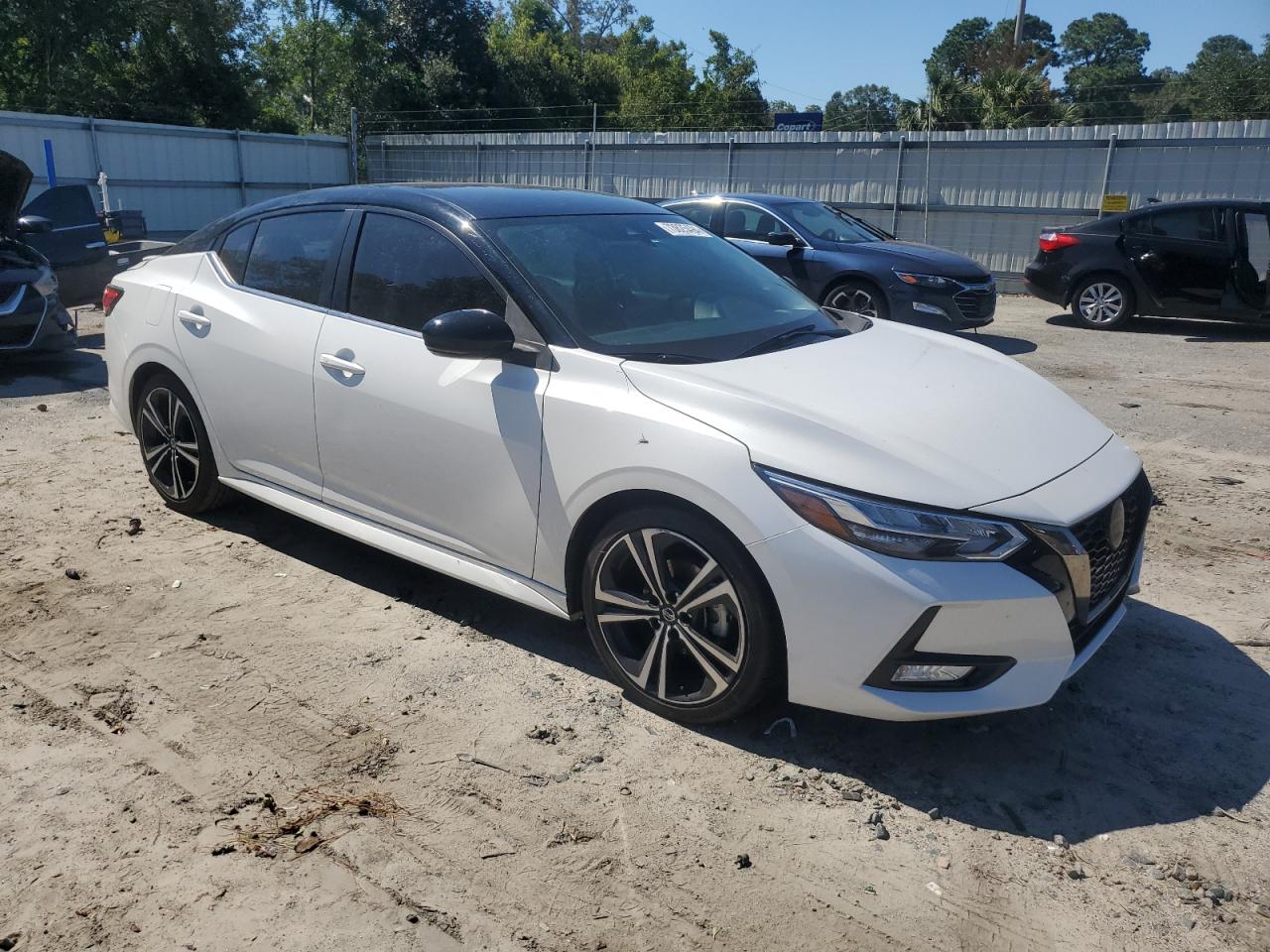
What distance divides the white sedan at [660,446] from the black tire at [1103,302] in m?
9.43

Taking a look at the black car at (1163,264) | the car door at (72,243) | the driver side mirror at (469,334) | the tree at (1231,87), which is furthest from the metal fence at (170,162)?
the tree at (1231,87)

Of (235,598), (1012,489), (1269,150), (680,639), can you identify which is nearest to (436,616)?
(235,598)

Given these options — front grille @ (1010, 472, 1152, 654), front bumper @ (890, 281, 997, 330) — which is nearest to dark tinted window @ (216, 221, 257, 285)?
front grille @ (1010, 472, 1152, 654)

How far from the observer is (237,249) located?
4945 mm

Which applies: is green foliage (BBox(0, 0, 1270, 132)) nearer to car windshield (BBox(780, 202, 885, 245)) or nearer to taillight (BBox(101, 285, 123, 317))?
car windshield (BBox(780, 202, 885, 245))

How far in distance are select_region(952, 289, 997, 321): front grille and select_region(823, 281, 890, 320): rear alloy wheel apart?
0.76m

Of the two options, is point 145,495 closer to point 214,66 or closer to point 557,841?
point 557,841

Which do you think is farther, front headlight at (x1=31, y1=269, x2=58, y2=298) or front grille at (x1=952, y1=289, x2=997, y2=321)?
front grille at (x1=952, y1=289, x2=997, y2=321)

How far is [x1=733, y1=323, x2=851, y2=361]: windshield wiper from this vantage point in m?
3.79

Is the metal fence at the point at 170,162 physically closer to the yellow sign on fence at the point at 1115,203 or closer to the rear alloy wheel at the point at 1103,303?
the rear alloy wheel at the point at 1103,303

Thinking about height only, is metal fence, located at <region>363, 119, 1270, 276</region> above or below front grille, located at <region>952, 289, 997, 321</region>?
above

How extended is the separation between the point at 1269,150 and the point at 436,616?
15764 millimetres

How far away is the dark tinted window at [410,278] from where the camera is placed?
12.8ft

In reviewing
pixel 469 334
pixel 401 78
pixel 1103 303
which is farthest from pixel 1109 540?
pixel 401 78
